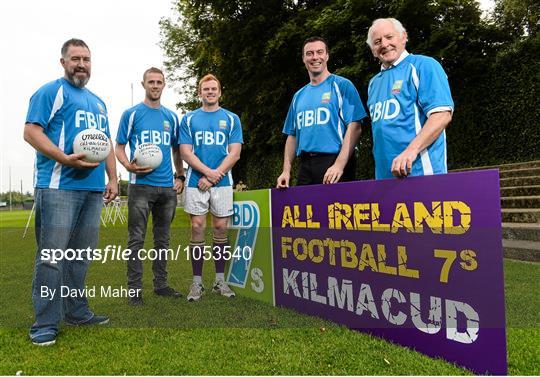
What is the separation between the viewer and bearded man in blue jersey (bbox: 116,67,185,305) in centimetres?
458

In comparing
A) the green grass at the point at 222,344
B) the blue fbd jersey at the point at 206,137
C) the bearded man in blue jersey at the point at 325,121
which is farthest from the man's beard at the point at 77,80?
the green grass at the point at 222,344

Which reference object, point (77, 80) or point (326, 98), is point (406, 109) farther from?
point (77, 80)

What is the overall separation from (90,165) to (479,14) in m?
13.9

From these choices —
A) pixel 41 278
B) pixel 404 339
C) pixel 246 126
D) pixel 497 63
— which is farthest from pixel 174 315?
pixel 246 126

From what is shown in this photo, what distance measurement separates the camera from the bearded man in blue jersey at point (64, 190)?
3307mm

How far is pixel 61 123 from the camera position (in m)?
3.47

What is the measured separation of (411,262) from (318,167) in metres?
1.43

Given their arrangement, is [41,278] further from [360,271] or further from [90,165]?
[360,271]

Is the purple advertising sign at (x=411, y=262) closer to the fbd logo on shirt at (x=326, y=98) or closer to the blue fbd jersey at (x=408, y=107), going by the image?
the blue fbd jersey at (x=408, y=107)

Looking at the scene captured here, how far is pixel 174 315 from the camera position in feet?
13.1

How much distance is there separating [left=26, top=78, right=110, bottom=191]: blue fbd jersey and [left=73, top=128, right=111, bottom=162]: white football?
0.29 ft

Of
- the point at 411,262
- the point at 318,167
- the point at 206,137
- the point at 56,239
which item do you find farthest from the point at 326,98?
the point at 56,239

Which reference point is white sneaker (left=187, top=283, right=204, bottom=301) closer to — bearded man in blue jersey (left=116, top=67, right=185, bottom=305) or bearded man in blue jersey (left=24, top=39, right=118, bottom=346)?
bearded man in blue jersey (left=116, top=67, right=185, bottom=305)

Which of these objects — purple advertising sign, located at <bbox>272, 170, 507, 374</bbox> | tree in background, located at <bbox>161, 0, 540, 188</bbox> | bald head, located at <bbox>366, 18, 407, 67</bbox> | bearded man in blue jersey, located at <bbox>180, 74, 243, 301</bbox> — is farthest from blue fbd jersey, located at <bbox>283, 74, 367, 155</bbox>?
tree in background, located at <bbox>161, 0, 540, 188</bbox>
